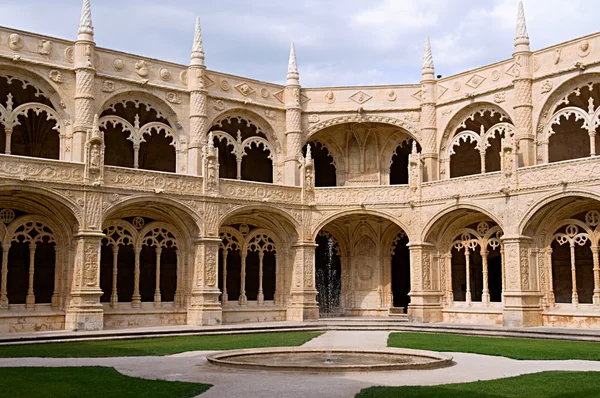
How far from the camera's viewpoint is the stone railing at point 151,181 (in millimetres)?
26609

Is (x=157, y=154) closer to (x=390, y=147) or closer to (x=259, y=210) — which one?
(x=259, y=210)

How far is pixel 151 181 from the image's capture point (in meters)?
27.5

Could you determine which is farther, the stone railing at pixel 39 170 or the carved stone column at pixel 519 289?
the carved stone column at pixel 519 289

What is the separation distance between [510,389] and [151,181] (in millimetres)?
18281

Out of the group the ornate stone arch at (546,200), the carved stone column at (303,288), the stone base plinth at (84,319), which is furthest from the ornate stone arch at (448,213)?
the stone base plinth at (84,319)

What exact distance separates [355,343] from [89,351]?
7267 millimetres

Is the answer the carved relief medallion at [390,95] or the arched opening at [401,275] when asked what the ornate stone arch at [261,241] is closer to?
the arched opening at [401,275]

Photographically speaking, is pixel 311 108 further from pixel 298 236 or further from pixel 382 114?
pixel 298 236

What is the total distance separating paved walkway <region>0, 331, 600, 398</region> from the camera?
1168 cm

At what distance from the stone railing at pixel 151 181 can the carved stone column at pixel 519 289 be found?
11744 mm

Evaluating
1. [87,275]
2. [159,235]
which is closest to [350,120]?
[159,235]

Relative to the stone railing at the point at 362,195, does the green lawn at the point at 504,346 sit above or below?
below

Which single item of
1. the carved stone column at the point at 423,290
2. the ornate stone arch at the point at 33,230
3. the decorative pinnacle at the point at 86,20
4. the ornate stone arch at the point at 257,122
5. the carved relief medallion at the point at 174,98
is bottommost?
the carved stone column at the point at 423,290

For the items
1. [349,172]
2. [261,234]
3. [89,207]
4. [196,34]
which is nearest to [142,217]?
[89,207]
